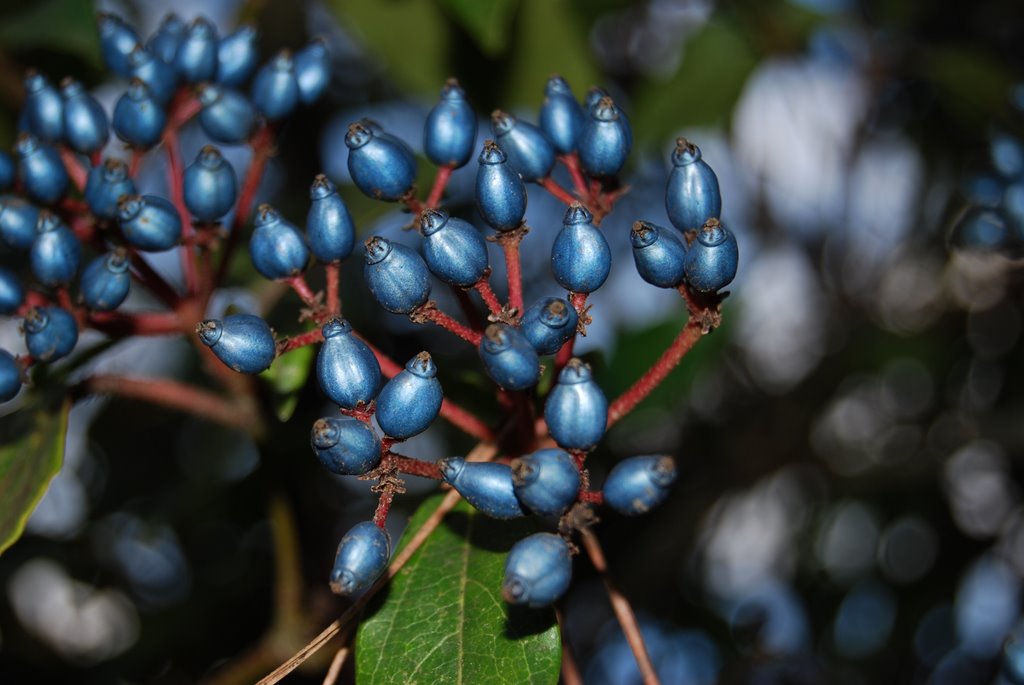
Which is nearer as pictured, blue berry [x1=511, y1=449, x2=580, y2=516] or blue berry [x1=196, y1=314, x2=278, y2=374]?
blue berry [x1=511, y1=449, x2=580, y2=516]

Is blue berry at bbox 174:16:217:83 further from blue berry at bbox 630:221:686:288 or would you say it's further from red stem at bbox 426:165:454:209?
blue berry at bbox 630:221:686:288

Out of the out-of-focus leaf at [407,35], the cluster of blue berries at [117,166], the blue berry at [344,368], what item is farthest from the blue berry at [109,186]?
the out-of-focus leaf at [407,35]

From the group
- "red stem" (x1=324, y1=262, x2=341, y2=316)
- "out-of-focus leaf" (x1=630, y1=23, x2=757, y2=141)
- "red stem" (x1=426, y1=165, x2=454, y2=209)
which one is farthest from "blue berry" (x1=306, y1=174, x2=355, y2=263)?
"out-of-focus leaf" (x1=630, y1=23, x2=757, y2=141)

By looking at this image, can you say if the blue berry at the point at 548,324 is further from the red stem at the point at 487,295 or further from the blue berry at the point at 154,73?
the blue berry at the point at 154,73

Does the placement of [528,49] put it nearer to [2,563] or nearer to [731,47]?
[731,47]

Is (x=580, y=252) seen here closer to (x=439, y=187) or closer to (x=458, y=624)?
(x=439, y=187)

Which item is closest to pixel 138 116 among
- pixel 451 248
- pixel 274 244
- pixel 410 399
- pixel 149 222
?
pixel 149 222

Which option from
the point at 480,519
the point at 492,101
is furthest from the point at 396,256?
the point at 492,101
